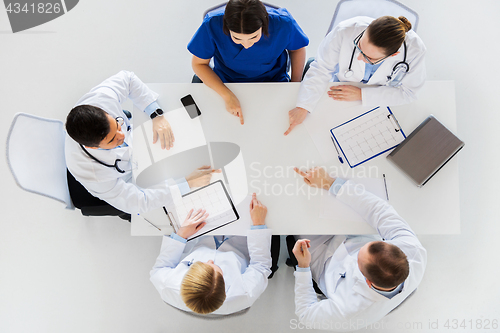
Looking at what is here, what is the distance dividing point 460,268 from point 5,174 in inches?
123

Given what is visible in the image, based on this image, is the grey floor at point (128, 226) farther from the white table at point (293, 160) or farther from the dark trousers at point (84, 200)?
the white table at point (293, 160)

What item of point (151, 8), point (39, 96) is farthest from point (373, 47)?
point (39, 96)

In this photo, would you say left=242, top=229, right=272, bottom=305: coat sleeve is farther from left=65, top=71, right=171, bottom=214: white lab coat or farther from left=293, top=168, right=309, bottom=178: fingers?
left=65, top=71, right=171, bottom=214: white lab coat

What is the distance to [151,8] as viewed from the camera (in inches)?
82.4

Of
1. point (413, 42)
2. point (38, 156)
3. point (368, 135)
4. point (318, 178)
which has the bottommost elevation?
point (318, 178)

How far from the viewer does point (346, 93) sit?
135 cm

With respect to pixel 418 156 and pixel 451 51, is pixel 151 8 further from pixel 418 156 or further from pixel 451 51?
pixel 451 51

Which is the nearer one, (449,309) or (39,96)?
(449,309)

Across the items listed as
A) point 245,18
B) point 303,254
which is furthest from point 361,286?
point 245,18

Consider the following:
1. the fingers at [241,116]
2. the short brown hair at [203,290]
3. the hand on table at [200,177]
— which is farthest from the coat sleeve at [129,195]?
the fingers at [241,116]

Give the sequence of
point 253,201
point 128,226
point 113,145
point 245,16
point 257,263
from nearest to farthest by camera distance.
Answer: point 245,16
point 113,145
point 253,201
point 257,263
point 128,226

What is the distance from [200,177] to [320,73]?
744 millimetres

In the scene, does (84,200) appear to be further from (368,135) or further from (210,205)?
(368,135)

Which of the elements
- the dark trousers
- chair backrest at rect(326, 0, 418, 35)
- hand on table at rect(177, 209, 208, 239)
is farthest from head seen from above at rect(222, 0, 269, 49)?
the dark trousers
